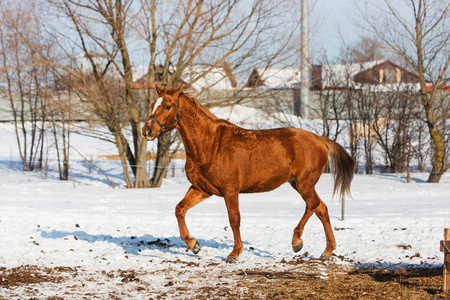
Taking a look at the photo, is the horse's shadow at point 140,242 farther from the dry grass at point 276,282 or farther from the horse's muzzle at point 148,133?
the horse's muzzle at point 148,133

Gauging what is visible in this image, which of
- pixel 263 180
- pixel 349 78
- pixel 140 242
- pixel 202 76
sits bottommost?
pixel 140 242

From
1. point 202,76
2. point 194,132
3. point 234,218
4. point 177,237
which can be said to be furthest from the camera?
A: point 202,76

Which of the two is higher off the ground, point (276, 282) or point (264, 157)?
point (264, 157)

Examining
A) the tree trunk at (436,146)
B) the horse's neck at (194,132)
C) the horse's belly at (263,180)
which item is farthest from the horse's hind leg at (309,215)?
the tree trunk at (436,146)

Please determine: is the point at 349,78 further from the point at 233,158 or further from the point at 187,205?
Result: the point at 187,205

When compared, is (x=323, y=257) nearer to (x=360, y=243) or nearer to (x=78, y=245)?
(x=360, y=243)

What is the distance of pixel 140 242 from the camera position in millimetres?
7770

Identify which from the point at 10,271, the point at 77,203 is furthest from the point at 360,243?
the point at 77,203

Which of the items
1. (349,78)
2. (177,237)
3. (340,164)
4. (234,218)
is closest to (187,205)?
(234,218)

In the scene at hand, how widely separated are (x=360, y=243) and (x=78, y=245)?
4159 mm

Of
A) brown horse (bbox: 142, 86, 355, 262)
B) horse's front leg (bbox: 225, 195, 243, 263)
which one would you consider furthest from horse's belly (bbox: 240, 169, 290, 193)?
horse's front leg (bbox: 225, 195, 243, 263)

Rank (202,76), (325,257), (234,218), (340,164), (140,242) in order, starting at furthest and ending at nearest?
(202,76)
(140,242)
(340,164)
(325,257)
(234,218)

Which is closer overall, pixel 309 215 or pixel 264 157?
pixel 264 157

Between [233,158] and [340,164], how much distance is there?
170 centimetres
